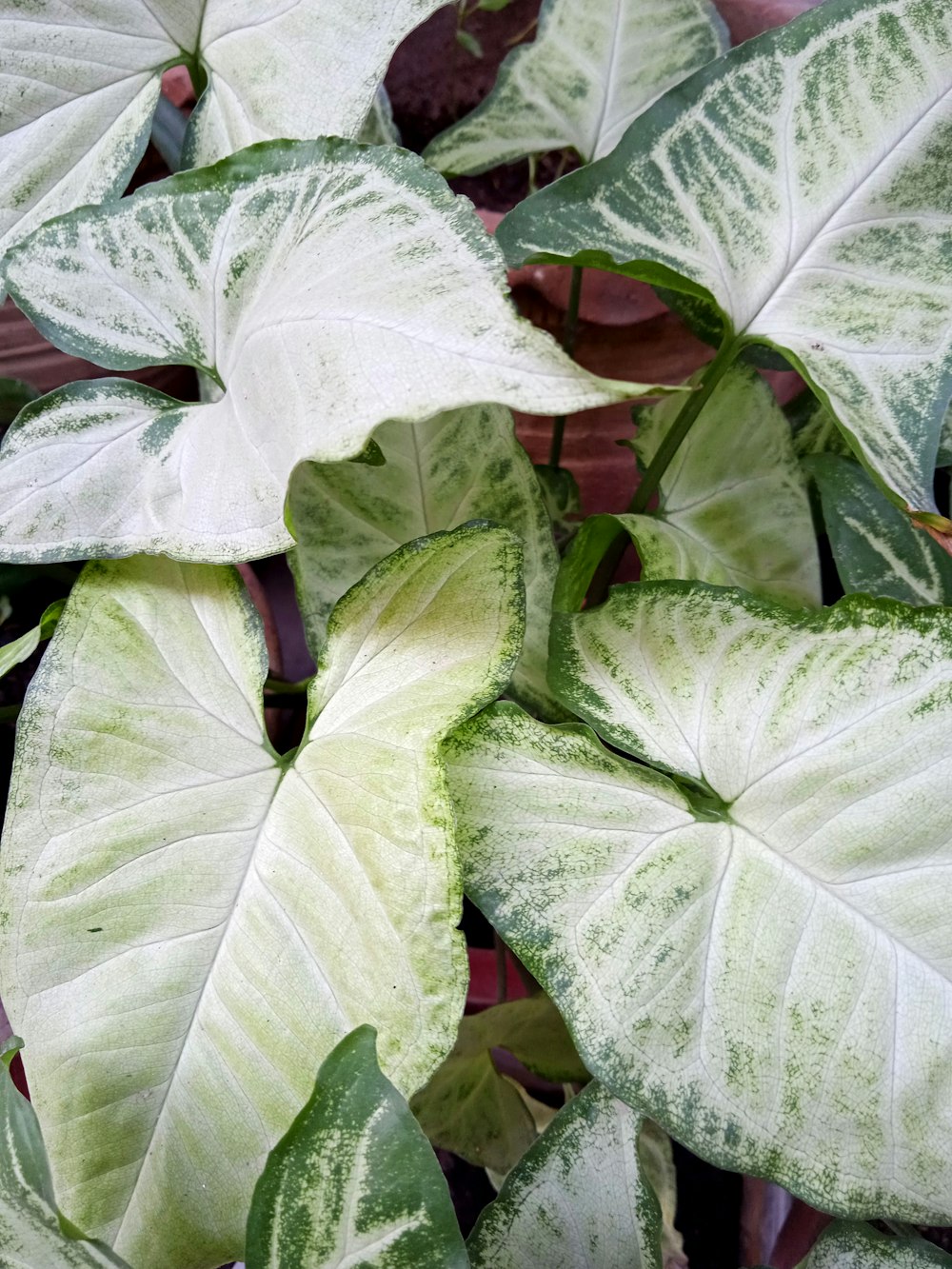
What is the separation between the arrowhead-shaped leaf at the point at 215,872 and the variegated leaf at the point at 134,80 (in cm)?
31

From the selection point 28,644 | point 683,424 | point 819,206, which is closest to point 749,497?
point 683,424

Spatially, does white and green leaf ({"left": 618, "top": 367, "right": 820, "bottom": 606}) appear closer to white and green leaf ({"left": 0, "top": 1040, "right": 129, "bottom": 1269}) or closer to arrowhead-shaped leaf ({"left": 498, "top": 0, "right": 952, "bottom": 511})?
arrowhead-shaped leaf ({"left": 498, "top": 0, "right": 952, "bottom": 511})

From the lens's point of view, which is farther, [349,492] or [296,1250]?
[349,492]

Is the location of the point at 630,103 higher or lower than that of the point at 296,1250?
higher

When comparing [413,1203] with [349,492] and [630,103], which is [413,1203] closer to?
[349,492]

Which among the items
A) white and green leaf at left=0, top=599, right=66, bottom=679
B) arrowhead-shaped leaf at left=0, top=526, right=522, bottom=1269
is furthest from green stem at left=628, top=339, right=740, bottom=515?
white and green leaf at left=0, top=599, right=66, bottom=679

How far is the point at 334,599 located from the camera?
68 cm

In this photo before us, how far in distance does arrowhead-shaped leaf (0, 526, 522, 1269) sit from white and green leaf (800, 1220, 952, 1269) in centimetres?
29

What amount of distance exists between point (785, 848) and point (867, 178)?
1.42 feet

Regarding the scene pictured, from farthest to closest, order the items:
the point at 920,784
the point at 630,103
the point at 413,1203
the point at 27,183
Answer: the point at 630,103, the point at 27,183, the point at 920,784, the point at 413,1203

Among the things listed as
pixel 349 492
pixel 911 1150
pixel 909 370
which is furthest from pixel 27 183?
pixel 911 1150

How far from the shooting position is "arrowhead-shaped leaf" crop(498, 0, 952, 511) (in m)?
0.55

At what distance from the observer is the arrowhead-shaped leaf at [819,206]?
552 mm

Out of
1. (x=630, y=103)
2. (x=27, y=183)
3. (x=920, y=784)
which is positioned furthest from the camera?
(x=630, y=103)
